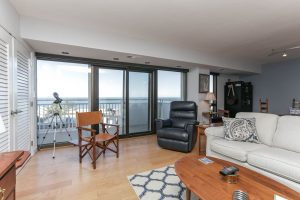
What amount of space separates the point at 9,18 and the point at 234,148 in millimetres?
3496

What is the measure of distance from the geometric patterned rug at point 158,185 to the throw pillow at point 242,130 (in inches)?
44.0

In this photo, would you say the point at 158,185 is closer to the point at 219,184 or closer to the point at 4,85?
the point at 219,184

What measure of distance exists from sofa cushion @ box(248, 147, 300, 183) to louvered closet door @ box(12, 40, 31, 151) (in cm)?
325

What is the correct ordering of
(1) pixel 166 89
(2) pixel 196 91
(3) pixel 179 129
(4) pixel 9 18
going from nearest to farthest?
(4) pixel 9 18, (3) pixel 179 129, (2) pixel 196 91, (1) pixel 166 89

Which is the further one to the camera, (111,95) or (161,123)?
(111,95)

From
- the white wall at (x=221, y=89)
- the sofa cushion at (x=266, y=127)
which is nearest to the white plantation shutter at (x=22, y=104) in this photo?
the sofa cushion at (x=266, y=127)

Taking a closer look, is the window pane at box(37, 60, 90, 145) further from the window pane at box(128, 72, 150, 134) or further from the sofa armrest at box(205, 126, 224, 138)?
the sofa armrest at box(205, 126, 224, 138)

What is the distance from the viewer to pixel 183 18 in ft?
8.56

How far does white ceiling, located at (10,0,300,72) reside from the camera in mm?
2229

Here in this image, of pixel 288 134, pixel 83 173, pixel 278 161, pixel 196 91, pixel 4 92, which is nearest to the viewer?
pixel 278 161

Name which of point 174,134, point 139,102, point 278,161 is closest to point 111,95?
point 139,102

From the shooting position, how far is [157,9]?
236 cm

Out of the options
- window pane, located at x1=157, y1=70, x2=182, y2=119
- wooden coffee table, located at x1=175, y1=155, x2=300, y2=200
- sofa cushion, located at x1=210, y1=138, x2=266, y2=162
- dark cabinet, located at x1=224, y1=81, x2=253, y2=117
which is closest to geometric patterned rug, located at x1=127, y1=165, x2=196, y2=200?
wooden coffee table, located at x1=175, y1=155, x2=300, y2=200

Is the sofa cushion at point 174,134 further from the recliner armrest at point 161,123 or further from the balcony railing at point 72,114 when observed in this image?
the balcony railing at point 72,114
